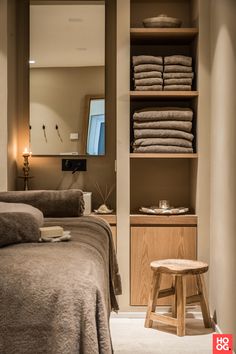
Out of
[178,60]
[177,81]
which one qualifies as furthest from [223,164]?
[178,60]

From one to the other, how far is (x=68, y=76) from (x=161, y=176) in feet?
3.08

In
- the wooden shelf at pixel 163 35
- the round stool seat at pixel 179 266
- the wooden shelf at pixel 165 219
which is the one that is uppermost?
the wooden shelf at pixel 163 35

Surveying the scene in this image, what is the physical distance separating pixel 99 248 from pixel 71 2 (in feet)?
7.28

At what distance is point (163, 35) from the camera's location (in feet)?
11.9

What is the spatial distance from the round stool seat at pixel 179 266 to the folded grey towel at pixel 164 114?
2.99ft

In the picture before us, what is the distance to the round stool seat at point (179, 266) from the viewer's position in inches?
126

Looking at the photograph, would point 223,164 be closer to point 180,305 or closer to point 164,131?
point 164,131

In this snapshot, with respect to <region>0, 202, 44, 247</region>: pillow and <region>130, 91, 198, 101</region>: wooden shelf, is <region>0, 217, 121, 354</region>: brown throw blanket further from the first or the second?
<region>130, 91, 198, 101</region>: wooden shelf

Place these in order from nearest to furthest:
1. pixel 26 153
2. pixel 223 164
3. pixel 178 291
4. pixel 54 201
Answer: pixel 54 201
pixel 223 164
pixel 178 291
pixel 26 153

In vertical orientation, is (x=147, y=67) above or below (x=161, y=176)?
above

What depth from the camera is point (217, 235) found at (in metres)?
3.31

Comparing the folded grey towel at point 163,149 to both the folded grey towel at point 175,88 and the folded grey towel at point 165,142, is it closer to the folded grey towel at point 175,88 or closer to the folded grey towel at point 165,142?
the folded grey towel at point 165,142

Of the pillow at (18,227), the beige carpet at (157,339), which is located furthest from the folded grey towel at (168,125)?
the pillow at (18,227)

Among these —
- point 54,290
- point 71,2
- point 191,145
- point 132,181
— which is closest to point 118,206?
point 132,181
